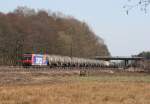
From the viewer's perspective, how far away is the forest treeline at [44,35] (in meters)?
117

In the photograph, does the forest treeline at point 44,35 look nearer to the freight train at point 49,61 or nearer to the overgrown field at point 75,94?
the freight train at point 49,61

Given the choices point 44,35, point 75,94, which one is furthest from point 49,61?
point 75,94

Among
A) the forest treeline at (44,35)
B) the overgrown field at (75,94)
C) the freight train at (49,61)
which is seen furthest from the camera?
the forest treeline at (44,35)

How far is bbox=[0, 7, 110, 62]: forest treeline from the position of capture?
11703 centimetres

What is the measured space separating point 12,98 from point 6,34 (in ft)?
341

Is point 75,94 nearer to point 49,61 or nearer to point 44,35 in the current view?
point 49,61

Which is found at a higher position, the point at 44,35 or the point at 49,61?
the point at 44,35

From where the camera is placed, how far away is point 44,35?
5384 inches

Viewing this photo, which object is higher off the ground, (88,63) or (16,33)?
(16,33)

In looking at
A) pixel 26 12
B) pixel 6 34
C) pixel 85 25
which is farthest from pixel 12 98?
pixel 85 25

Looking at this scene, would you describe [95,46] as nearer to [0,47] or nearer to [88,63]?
[88,63]

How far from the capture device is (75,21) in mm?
173750

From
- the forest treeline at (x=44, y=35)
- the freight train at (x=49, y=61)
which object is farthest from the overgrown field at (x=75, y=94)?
the forest treeline at (x=44, y=35)

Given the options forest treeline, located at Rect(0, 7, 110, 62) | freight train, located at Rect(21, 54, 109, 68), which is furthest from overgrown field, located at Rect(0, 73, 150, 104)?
forest treeline, located at Rect(0, 7, 110, 62)
